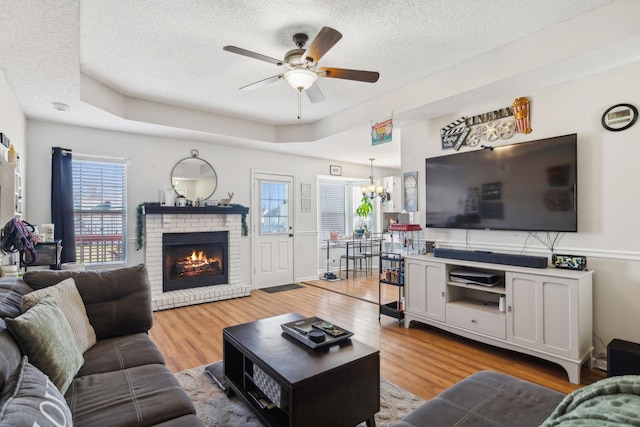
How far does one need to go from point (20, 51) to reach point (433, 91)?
345cm

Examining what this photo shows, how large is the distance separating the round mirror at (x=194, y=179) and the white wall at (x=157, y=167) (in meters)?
0.08

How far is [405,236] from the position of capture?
13.5ft

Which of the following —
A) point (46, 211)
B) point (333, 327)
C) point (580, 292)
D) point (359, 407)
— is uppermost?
point (46, 211)

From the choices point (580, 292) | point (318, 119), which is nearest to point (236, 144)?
point (318, 119)

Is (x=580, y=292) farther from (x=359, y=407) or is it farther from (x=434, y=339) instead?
(x=359, y=407)

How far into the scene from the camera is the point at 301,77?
2.55 m

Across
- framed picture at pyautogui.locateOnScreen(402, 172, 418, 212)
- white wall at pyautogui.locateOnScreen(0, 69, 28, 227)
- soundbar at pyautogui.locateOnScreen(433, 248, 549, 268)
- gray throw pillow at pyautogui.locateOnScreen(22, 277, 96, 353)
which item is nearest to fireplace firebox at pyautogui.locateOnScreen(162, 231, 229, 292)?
white wall at pyautogui.locateOnScreen(0, 69, 28, 227)

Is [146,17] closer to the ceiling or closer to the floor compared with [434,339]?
closer to the ceiling

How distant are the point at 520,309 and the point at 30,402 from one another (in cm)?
319

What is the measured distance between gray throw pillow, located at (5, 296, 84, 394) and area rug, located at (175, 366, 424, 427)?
839 mm

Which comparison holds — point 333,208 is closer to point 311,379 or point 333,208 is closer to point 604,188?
point 604,188

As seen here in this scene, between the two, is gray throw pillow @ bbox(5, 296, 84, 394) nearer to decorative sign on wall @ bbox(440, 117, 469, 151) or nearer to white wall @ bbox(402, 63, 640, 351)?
white wall @ bbox(402, 63, 640, 351)

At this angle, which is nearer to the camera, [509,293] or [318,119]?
[509,293]

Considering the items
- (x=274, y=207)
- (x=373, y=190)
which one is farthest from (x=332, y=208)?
(x=274, y=207)
